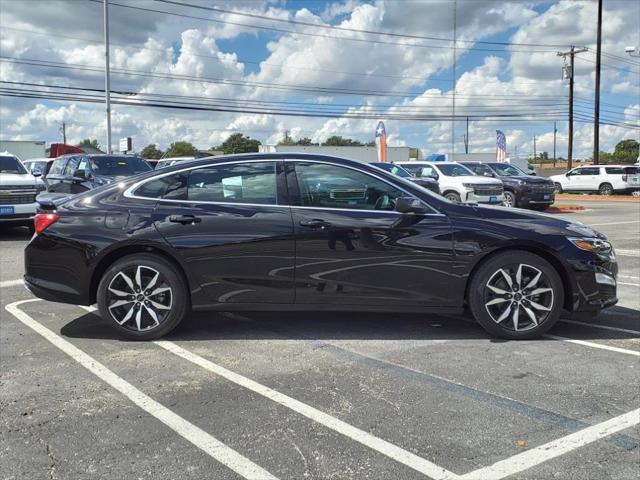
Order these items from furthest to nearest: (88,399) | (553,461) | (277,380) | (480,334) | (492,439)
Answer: (480,334)
(277,380)
(88,399)
(492,439)
(553,461)

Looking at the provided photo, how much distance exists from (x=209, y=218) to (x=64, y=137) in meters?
102

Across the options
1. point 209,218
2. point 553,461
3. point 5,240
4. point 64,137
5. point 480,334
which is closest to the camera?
point 553,461

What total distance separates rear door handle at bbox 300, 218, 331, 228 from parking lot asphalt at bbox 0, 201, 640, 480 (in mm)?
992

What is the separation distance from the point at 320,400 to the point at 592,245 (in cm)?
278

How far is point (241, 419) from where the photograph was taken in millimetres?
3428

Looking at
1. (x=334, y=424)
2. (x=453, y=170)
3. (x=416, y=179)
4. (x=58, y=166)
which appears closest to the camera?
(x=334, y=424)

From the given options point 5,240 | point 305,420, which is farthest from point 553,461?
point 5,240

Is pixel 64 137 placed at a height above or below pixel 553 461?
above

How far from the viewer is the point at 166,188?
5008 mm

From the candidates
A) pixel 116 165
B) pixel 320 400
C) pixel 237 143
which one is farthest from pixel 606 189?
pixel 237 143

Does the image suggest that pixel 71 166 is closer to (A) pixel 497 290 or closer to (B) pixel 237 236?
(B) pixel 237 236

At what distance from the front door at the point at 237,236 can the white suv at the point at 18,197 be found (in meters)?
8.11

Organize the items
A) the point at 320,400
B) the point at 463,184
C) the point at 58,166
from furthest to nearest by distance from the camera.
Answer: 1. the point at 463,184
2. the point at 58,166
3. the point at 320,400

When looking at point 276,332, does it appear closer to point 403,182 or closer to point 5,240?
point 403,182
